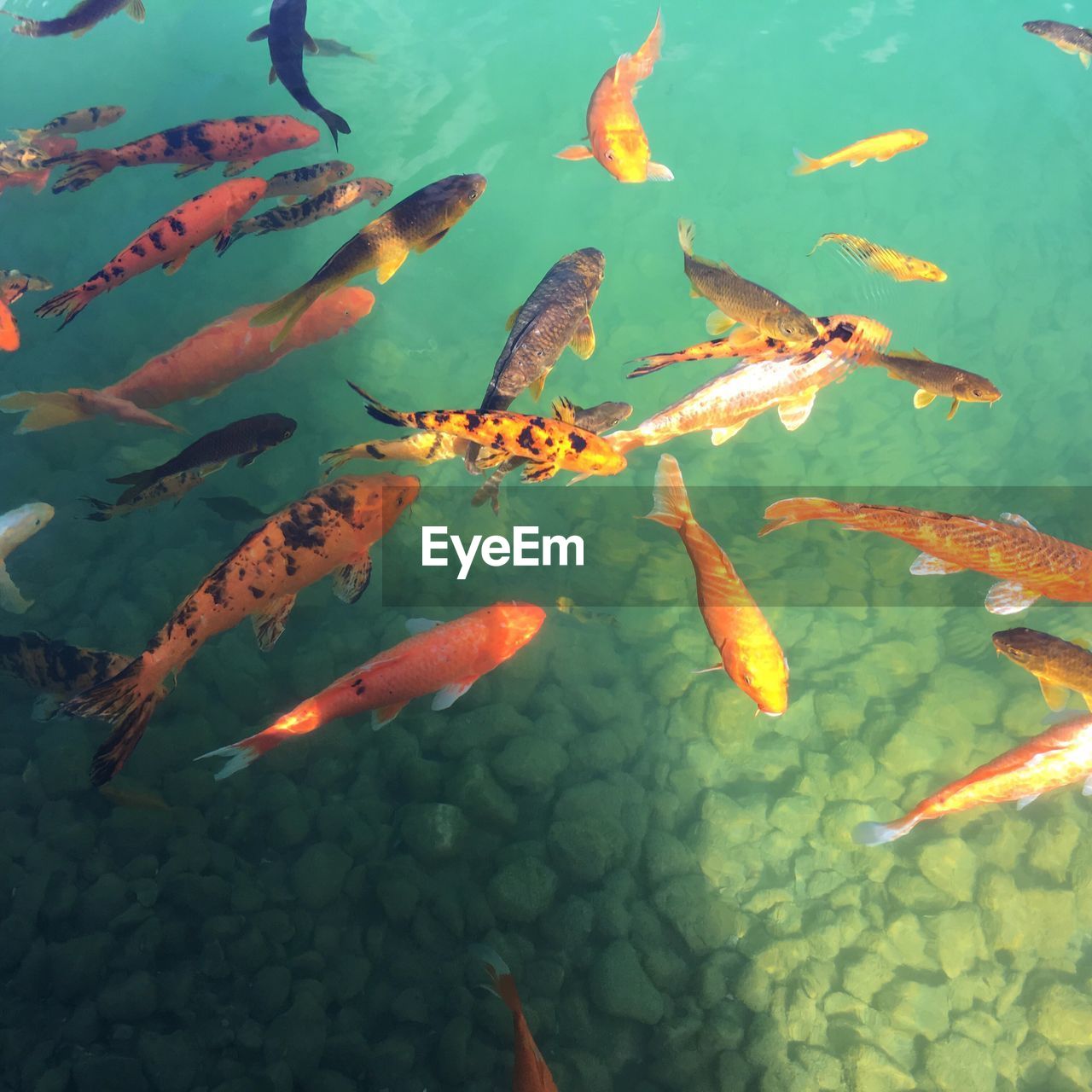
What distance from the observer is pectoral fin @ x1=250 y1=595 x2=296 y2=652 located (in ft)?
9.04

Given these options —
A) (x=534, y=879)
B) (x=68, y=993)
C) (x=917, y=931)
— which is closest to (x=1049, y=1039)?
(x=917, y=931)

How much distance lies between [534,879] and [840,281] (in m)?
9.34

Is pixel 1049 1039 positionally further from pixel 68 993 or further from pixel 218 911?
pixel 68 993

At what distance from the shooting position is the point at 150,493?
3.17m

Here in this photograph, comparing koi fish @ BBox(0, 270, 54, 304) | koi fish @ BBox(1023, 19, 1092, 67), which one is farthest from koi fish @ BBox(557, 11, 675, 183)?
koi fish @ BBox(0, 270, 54, 304)

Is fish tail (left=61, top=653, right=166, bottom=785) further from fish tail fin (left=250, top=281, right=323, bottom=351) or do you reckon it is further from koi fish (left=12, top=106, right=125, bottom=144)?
koi fish (left=12, top=106, right=125, bottom=144)

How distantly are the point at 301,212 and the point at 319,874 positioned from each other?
380 cm

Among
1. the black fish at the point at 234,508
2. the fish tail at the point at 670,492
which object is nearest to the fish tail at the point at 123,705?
the black fish at the point at 234,508

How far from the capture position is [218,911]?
2469 millimetres

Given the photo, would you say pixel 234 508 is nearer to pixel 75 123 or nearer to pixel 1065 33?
pixel 75 123

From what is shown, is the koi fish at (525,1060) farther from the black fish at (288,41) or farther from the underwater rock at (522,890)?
the black fish at (288,41)

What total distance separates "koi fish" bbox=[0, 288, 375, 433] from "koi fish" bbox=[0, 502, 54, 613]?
1.63 feet

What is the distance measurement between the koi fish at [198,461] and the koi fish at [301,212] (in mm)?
1208

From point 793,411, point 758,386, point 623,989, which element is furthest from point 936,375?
point 623,989
